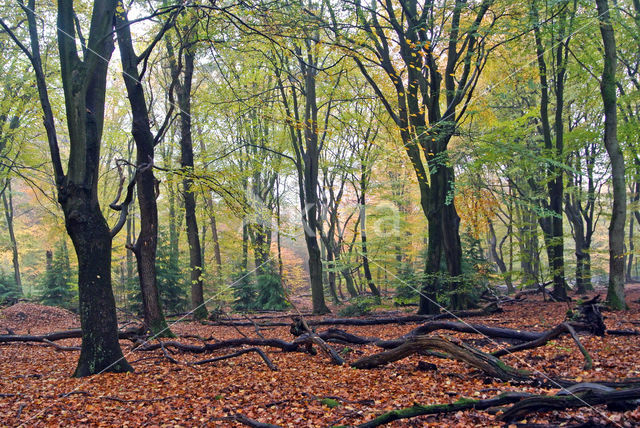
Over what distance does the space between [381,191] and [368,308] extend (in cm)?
776

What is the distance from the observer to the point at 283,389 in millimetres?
4844

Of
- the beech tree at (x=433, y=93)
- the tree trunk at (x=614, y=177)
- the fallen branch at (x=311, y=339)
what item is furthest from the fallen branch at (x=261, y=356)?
the tree trunk at (x=614, y=177)

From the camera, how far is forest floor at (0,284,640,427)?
12.4 ft

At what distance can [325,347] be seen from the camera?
20.9ft

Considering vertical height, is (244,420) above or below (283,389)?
above

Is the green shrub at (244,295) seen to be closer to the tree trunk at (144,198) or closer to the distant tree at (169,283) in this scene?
the distant tree at (169,283)

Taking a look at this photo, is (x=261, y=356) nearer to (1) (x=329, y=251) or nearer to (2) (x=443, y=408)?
(2) (x=443, y=408)

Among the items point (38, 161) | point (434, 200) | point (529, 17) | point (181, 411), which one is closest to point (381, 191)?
point (434, 200)

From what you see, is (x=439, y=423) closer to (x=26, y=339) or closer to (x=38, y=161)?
(x=26, y=339)

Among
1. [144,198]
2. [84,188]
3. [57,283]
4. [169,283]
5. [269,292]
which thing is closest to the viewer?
[84,188]

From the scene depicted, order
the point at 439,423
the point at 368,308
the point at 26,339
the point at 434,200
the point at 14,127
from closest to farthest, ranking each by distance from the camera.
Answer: the point at 439,423 → the point at 26,339 → the point at 434,200 → the point at 368,308 → the point at 14,127

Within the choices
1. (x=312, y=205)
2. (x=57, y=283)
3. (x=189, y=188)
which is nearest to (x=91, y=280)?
(x=189, y=188)

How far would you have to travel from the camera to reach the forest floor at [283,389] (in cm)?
379

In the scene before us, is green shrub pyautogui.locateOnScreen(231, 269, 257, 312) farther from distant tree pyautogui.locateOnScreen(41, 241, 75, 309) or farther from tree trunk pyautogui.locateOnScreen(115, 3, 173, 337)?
tree trunk pyautogui.locateOnScreen(115, 3, 173, 337)
